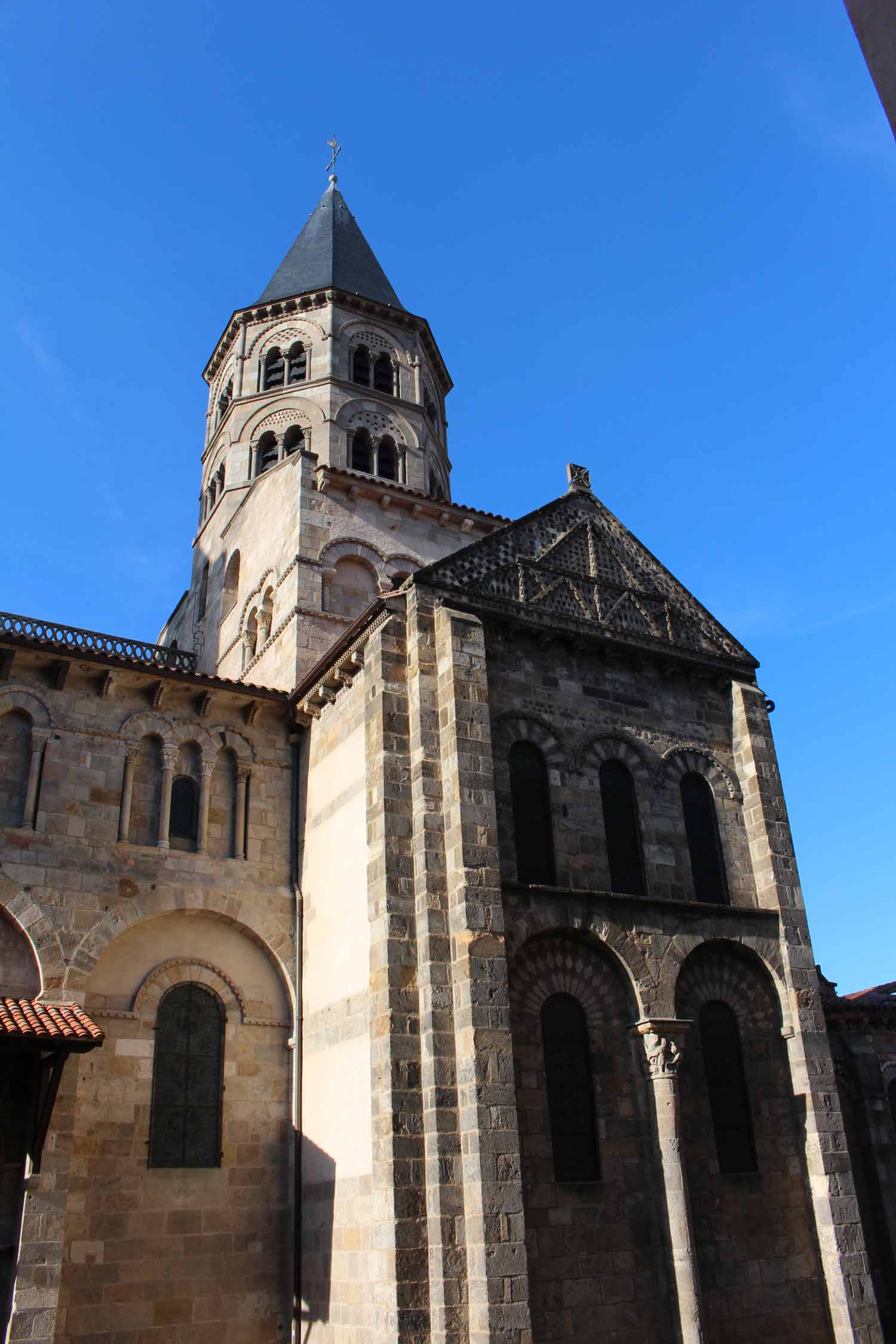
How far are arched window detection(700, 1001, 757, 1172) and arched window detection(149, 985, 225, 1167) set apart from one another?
21.5ft

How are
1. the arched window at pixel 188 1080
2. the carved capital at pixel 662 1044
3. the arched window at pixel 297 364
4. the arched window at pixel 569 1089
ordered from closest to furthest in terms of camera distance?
the arched window at pixel 569 1089
the carved capital at pixel 662 1044
the arched window at pixel 188 1080
the arched window at pixel 297 364

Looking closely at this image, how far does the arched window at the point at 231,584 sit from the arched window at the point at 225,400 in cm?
446

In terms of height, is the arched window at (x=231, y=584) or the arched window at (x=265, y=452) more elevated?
the arched window at (x=265, y=452)

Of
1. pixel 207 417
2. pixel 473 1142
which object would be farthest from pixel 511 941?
pixel 207 417

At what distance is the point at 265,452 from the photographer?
81.0 ft

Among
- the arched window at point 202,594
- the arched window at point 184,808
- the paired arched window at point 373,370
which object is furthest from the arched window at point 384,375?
the arched window at point 184,808

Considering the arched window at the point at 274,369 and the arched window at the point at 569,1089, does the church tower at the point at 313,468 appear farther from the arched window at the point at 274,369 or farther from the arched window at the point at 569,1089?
the arched window at the point at 569,1089

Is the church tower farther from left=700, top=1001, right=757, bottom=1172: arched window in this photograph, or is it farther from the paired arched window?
left=700, top=1001, right=757, bottom=1172: arched window

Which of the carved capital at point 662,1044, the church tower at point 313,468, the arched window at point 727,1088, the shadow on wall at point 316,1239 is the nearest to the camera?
the shadow on wall at point 316,1239

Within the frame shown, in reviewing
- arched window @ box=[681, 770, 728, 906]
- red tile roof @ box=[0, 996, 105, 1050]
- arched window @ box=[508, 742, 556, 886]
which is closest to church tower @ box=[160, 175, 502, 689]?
arched window @ box=[508, 742, 556, 886]

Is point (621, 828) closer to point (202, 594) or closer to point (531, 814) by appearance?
point (531, 814)

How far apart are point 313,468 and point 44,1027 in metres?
12.4

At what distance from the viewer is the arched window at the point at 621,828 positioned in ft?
49.2

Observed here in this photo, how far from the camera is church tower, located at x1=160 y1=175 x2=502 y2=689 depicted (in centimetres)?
2073
